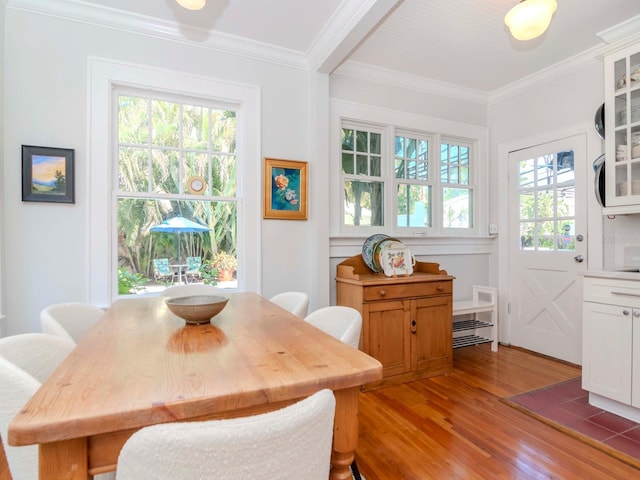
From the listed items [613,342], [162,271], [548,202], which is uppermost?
[548,202]

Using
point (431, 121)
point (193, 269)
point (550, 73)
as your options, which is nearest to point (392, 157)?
point (431, 121)

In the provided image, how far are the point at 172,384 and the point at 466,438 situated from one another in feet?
5.91

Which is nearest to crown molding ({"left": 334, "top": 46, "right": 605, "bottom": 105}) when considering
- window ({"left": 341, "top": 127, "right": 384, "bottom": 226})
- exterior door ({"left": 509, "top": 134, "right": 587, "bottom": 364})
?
window ({"left": 341, "top": 127, "right": 384, "bottom": 226})

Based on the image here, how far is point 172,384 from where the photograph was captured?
0.84 metres

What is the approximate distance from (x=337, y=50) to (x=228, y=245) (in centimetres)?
176

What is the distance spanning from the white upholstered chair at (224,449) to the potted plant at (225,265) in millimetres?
2283

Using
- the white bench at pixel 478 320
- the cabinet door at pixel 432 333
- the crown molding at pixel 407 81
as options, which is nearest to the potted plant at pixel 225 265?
the cabinet door at pixel 432 333

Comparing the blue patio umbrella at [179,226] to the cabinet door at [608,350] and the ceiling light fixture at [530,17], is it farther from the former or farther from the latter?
the cabinet door at [608,350]

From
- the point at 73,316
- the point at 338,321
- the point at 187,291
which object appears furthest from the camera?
the point at 187,291

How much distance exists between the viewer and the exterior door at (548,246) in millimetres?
3076

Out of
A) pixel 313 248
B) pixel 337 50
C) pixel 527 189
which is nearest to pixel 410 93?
pixel 337 50

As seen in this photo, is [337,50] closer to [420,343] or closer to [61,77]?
[61,77]

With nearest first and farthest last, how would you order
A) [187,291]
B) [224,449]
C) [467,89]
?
[224,449], [187,291], [467,89]

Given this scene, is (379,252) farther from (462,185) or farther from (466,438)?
(462,185)
